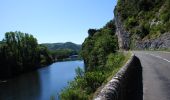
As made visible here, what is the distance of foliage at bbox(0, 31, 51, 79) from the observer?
358 feet

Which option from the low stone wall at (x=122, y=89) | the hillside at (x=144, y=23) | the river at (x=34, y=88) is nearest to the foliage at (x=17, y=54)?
the river at (x=34, y=88)

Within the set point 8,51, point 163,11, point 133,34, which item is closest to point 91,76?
point 163,11

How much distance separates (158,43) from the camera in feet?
178

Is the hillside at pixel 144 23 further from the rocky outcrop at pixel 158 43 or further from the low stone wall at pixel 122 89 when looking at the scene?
the low stone wall at pixel 122 89

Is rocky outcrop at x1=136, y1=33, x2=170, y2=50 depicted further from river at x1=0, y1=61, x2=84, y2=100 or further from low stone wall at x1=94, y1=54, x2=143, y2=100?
low stone wall at x1=94, y1=54, x2=143, y2=100

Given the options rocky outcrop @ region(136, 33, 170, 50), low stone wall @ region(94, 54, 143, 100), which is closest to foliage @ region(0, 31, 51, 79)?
rocky outcrop @ region(136, 33, 170, 50)

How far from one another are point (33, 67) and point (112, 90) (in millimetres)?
130819

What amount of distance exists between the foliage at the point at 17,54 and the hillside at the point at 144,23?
37950 mm

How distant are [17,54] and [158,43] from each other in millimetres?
79311

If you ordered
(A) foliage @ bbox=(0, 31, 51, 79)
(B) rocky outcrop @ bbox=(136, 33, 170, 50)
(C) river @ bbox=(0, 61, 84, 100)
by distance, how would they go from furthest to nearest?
1. (A) foliage @ bbox=(0, 31, 51, 79)
2. (C) river @ bbox=(0, 61, 84, 100)
3. (B) rocky outcrop @ bbox=(136, 33, 170, 50)

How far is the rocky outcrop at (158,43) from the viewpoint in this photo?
4897cm

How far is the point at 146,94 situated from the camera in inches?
514

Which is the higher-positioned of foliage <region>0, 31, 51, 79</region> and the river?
foliage <region>0, 31, 51, 79</region>

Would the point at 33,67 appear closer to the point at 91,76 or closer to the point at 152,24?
the point at 152,24
